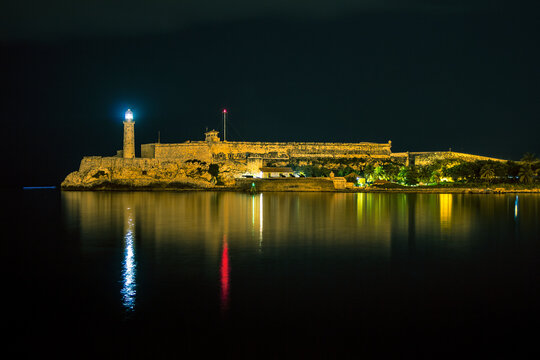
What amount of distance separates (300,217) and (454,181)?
26481 mm

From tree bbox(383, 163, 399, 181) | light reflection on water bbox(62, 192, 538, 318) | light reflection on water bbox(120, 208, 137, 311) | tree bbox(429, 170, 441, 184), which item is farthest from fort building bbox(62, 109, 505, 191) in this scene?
light reflection on water bbox(120, 208, 137, 311)

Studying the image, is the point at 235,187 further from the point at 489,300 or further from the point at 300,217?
the point at 489,300

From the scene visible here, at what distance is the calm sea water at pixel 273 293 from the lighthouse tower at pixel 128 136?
28.8m

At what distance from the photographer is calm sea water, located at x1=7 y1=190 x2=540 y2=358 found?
440cm

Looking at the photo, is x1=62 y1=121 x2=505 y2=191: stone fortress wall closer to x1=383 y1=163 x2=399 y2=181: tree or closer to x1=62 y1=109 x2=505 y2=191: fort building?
x1=62 y1=109 x2=505 y2=191: fort building

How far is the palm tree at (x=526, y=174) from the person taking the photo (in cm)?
3481

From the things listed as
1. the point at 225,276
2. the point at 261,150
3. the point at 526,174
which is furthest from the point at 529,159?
the point at 225,276

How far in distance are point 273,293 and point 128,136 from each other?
118ft

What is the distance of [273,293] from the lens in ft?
19.6

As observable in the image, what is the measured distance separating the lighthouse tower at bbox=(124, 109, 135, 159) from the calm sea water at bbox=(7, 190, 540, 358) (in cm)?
2879

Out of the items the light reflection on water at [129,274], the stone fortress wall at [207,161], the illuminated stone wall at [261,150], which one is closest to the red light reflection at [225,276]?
the light reflection on water at [129,274]

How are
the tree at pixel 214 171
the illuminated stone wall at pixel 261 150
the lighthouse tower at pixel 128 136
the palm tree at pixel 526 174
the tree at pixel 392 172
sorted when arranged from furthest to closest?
1. the illuminated stone wall at pixel 261 150
2. the lighthouse tower at pixel 128 136
3. the tree at pixel 392 172
4. the tree at pixel 214 171
5. the palm tree at pixel 526 174

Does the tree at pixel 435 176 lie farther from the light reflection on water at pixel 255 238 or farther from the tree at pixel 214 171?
the light reflection on water at pixel 255 238

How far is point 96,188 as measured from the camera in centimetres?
3878
